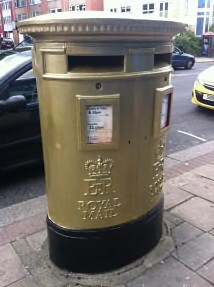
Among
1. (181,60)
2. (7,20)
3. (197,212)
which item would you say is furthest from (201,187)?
(7,20)

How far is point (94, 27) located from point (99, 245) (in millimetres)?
1382

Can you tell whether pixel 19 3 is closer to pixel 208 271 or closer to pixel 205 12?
pixel 205 12

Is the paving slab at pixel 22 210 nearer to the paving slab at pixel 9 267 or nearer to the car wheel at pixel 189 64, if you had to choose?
the paving slab at pixel 9 267

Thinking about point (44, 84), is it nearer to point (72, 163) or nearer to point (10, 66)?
point (72, 163)

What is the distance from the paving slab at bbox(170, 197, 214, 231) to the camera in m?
2.82

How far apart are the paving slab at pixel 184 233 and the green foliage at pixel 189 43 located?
28.0 meters

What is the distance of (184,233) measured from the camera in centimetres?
267

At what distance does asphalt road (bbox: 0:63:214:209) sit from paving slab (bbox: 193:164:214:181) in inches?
32.6

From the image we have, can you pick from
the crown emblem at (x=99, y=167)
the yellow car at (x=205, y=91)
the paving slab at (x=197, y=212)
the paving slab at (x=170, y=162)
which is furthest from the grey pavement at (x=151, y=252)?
the yellow car at (x=205, y=91)

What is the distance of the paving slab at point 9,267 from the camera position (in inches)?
86.7

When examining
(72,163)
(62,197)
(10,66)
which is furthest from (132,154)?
(10,66)

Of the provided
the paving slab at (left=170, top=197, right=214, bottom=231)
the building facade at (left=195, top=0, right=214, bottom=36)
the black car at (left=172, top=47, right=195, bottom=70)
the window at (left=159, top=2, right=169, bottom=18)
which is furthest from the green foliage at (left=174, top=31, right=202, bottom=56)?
the paving slab at (left=170, top=197, right=214, bottom=231)

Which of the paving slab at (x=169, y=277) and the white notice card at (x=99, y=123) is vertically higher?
the white notice card at (x=99, y=123)

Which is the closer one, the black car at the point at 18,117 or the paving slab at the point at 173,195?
the paving slab at the point at 173,195
